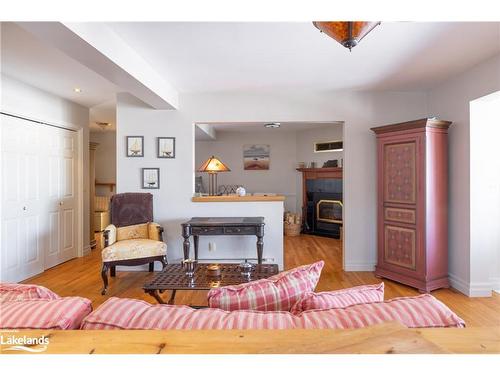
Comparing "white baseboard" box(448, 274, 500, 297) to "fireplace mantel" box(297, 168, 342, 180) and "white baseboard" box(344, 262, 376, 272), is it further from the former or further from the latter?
"fireplace mantel" box(297, 168, 342, 180)

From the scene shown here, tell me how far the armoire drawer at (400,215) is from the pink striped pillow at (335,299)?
8.49ft

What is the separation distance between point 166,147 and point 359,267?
3083 millimetres

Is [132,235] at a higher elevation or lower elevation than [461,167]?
lower

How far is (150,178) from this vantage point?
4020 millimetres

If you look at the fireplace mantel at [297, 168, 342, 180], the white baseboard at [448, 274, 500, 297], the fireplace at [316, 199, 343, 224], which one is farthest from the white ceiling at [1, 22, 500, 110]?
the fireplace at [316, 199, 343, 224]

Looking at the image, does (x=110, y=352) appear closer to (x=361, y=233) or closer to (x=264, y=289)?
(x=264, y=289)

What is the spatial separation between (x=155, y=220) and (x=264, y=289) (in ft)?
10.6

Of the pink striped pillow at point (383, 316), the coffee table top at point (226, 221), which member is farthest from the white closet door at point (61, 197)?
the pink striped pillow at point (383, 316)

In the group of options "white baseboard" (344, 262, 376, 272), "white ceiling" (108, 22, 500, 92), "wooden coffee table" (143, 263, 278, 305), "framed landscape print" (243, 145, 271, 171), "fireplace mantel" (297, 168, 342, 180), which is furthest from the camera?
"framed landscape print" (243, 145, 271, 171)

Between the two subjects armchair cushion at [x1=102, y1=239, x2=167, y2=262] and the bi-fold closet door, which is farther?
the bi-fold closet door

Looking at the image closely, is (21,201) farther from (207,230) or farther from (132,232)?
(207,230)

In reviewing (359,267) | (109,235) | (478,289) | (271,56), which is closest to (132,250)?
(109,235)

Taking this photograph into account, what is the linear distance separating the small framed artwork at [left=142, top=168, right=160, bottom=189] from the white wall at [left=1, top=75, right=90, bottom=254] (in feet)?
4.82

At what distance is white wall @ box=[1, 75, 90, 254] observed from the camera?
3.42 metres
